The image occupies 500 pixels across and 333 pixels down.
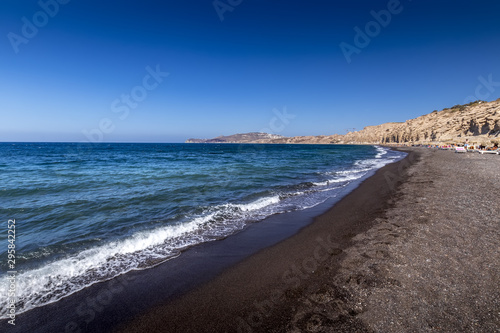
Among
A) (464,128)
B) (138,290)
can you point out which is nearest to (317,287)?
(138,290)

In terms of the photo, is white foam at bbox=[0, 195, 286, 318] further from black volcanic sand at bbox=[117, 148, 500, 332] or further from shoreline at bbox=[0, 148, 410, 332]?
black volcanic sand at bbox=[117, 148, 500, 332]

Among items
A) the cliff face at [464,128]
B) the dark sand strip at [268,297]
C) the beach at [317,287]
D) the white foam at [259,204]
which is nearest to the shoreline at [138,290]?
the beach at [317,287]

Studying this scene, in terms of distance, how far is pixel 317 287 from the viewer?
458cm

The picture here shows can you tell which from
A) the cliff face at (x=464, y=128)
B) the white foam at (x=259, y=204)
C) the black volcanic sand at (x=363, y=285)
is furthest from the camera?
the cliff face at (x=464, y=128)

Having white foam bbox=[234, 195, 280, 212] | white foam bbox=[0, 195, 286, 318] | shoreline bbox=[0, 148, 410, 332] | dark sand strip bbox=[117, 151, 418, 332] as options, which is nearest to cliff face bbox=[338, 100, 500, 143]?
white foam bbox=[234, 195, 280, 212]

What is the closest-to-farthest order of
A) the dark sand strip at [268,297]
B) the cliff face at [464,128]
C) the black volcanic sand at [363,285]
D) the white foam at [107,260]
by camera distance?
the black volcanic sand at [363,285] < the dark sand strip at [268,297] < the white foam at [107,260] < the cliff face at [464,128]

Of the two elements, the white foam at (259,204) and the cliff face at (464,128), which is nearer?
the white foam at (259,204)

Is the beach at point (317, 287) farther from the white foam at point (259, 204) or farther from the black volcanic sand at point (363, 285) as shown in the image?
the white foam at point (259, 204)

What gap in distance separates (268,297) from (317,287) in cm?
111

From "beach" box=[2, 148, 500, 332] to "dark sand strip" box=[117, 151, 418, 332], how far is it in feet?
0.07

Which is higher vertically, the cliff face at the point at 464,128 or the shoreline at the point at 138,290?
the cliff face at the point at 464,128

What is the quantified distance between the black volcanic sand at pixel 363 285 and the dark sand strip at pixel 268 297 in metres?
→ 0.02

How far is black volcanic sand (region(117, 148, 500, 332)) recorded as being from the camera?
140 inches

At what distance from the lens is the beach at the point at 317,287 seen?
3.64 meters
